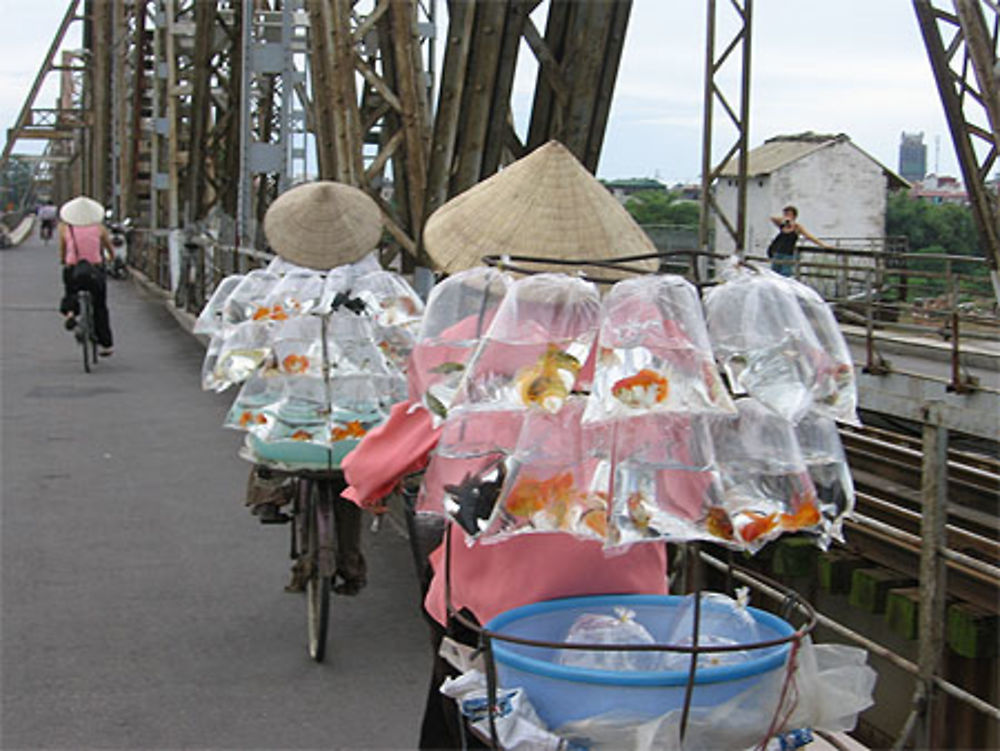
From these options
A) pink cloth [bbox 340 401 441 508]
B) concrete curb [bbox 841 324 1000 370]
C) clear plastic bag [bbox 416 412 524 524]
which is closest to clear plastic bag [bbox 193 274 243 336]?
pink cloth [bbox 340 401 441 508]

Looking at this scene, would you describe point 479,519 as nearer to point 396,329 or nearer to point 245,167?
point 396,329

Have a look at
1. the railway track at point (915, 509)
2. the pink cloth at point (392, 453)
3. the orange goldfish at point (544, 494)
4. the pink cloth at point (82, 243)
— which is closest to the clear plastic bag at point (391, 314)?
the railway track at point (915, 509)

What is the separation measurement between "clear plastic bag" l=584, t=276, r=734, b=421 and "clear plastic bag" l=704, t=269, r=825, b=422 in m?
0.14

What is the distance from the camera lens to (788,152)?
44.7 m

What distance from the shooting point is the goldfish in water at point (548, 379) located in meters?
2.69

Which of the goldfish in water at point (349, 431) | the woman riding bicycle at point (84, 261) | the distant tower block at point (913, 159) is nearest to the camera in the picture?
the goldfish in water at point (349, 431)

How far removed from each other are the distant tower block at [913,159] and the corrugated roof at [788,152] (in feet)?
1.67

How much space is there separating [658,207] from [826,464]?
783 inches

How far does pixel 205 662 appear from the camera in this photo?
215 inches

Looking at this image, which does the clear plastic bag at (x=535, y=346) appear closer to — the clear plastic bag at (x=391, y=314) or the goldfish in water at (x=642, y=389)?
the goldfish in water at (x=642, y=389)

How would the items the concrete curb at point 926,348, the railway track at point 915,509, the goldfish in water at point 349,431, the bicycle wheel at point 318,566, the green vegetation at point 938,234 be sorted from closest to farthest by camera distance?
the bicycle wheel at point 318,566
the goldfish in water at point 349,431
the railway track at point 915,509
the concrete curb at point 926,348
the green vegetation at point 938,234

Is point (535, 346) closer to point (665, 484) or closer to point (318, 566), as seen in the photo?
point (665, 484)

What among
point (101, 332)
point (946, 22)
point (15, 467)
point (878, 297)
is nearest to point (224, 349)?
point (15, 467)

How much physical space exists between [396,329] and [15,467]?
177 inches
